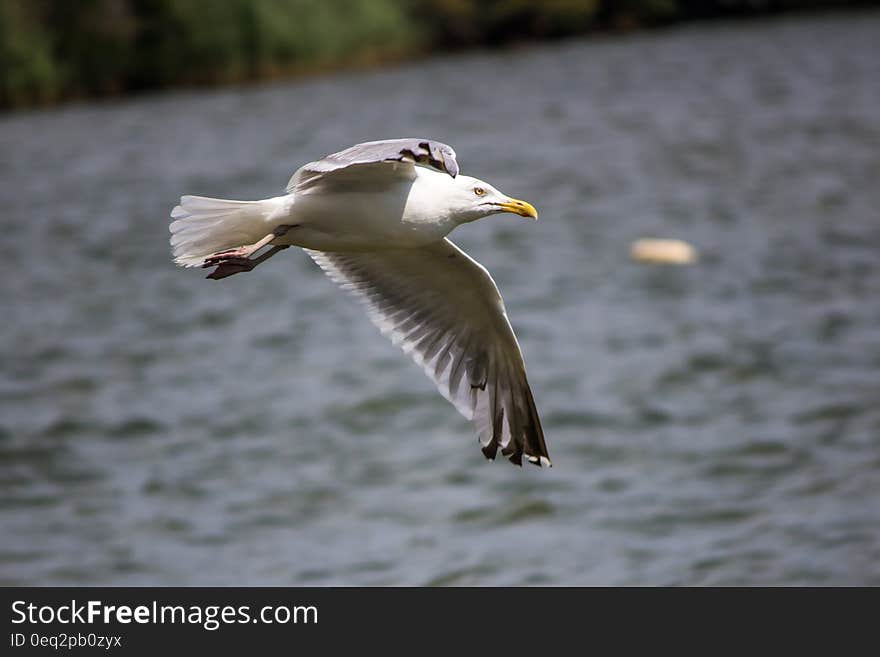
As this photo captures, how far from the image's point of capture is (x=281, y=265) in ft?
72.0

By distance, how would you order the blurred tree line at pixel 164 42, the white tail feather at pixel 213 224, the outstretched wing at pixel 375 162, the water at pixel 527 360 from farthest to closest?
1. the blurred tree line at pixel 164 42
2. the water at pixel 527 360
3. the white tail feather at pixel 213 224
4. the outstretched wing at pixel 375 162

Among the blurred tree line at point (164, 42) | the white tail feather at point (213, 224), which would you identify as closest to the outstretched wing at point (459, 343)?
the white tail feather at point (213, 224)

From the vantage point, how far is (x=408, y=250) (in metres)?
5.43

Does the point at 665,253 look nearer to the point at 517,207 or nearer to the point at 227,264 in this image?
the point at 517,207

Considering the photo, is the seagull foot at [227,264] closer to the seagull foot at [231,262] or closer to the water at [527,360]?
the seagull foot at [231,262]

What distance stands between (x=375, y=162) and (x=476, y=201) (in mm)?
478

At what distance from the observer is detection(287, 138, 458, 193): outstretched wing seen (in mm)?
3865

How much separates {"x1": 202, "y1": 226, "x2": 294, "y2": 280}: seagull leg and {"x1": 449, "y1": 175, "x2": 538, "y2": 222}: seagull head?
606 millimetres

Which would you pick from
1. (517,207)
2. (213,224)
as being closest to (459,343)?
(517,207)

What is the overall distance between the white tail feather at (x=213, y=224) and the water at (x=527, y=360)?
6.28m

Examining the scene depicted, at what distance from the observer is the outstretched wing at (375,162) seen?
12.7ft

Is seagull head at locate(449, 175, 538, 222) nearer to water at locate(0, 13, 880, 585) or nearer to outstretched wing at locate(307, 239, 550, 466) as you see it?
outstretched wing at locate(307, 239, 550, 466)
